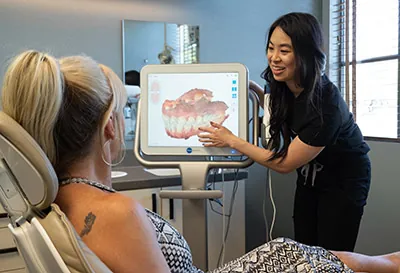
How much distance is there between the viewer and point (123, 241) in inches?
30.4

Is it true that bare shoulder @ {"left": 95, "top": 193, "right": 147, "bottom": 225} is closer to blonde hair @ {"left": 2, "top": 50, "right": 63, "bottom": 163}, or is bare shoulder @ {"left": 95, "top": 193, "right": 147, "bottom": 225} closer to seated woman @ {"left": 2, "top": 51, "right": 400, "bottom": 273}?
seated woman @ {"left": 2, "top": 51, "right": 400, "bottom": 273}

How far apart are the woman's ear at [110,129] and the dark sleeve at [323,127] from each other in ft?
2.51

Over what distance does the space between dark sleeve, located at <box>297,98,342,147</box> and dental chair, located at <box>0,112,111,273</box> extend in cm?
95

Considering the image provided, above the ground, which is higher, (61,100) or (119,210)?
(61,100)

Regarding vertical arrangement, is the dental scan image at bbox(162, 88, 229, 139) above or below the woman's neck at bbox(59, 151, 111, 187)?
above

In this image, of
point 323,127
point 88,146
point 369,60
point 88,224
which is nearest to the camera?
point 88,224

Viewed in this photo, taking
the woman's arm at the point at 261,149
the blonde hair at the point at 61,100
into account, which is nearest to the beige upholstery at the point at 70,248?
the blonde hair at the point at 61,100

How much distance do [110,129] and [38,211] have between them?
270 mm

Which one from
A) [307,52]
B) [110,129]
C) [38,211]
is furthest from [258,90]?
[38,211]

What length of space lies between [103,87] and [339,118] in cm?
92

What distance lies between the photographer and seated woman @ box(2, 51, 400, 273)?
2.56 feet

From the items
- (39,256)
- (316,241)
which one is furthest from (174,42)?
(39,256)

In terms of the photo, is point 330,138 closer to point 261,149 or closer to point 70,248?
point 261,149

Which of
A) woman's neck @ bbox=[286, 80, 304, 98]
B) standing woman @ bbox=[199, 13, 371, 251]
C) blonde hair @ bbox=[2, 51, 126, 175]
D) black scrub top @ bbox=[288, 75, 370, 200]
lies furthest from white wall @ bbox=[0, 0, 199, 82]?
blonde hair @ bbox=[2, 51, 126, 175]
